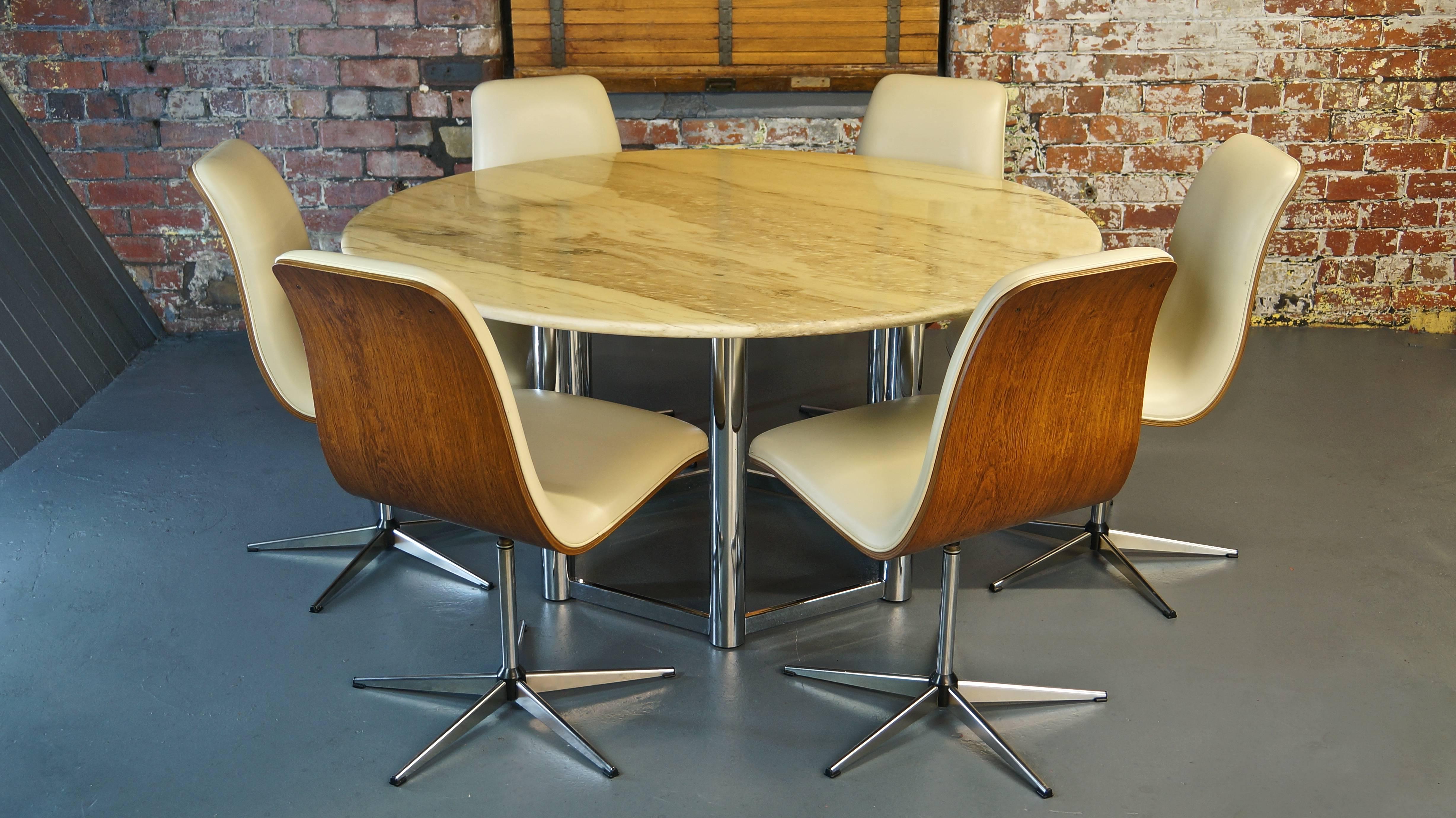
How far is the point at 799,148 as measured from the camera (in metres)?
3.89

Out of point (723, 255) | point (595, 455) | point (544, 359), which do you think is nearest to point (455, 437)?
point (595, 455)

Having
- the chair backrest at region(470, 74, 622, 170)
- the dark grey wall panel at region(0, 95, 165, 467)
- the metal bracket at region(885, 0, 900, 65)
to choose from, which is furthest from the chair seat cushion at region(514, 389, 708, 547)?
the metal bracket at region(885, 0, 900, 65)

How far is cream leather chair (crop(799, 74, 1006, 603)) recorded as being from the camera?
301 cm

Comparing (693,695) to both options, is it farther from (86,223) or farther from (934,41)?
(86,223)

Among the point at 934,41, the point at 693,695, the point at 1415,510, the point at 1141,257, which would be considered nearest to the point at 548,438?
the point at 693,695

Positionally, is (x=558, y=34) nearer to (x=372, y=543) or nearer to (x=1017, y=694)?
(x=372, y=543)

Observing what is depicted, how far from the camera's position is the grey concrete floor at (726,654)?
184cm

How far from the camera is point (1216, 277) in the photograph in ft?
A: 7.45

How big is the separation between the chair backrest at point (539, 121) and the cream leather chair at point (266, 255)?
714 mm

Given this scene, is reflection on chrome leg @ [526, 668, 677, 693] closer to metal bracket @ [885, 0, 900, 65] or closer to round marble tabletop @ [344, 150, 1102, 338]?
round marble tabletop @ [344, 150, 1102, 338]

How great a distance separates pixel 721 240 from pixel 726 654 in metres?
0.76

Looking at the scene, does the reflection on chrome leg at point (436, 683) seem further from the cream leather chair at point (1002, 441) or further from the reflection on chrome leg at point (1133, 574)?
the reflection on chrome leg at point (1133, 574)

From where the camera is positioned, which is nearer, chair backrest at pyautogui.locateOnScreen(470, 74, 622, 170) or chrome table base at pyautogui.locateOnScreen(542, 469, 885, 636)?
chrome table base at pyautogui.locateOnScreen(542, 469, 885, 636)

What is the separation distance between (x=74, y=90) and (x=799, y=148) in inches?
88.0
